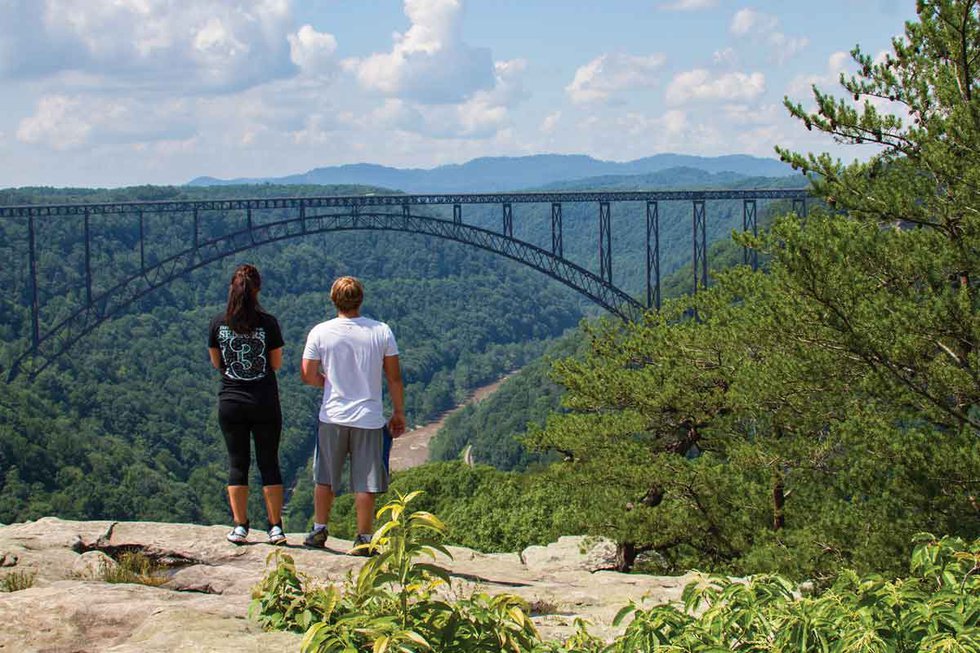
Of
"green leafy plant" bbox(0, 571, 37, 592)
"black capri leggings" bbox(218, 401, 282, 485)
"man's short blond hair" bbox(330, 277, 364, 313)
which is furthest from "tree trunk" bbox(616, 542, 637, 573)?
"green leafy plant" bbox(0, 571, 37, 592)

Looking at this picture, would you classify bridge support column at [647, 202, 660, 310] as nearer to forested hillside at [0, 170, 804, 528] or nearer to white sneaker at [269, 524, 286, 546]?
forested hillside at [0, 170, 804, 528]

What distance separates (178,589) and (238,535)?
28.6 inches

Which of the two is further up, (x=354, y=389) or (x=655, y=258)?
(x=354, y=389)

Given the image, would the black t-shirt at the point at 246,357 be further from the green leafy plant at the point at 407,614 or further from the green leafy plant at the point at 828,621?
the green leafy plant at the point at 828,621

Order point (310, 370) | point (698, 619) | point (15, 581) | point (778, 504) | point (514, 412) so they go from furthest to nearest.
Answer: point (514, 412) < point (778, 504) < point (310, 370) < point (15, 581) < point (698, 619)

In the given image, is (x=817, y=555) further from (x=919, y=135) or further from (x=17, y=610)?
(x=17, y=610)

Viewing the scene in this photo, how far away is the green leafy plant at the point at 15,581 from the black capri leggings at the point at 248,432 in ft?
3.78

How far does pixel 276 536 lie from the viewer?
5668mm

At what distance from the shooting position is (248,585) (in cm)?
489

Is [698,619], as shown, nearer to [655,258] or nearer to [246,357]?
[246,357]

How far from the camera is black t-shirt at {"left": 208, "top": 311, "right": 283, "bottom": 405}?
5.37 metres

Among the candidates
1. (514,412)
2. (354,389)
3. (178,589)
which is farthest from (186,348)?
(178,589)

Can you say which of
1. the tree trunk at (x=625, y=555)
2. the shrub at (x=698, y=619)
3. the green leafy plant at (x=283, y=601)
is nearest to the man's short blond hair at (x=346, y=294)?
the green leafy plant at (x=283, y=601)

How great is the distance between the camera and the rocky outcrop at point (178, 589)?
143 inches
